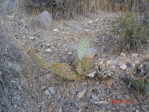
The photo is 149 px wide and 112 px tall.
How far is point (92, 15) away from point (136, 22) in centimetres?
61

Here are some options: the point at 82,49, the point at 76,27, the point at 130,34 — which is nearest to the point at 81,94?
the point at 82,49

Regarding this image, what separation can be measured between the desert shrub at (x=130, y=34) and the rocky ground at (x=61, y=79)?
7 centimetres

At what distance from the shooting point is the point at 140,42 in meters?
2.63

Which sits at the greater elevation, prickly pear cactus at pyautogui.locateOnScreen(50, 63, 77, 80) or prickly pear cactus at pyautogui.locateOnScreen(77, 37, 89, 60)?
prickly pear cactus at pyautogui.locateOnScreen(77, 37, 89, 60)

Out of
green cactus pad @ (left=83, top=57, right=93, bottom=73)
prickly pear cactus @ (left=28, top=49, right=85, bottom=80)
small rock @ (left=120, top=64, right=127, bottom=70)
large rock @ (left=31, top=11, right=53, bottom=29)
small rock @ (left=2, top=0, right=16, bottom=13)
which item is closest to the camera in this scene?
prickly pear cactus @ (left=28, top=49, right=85, bottom=80)

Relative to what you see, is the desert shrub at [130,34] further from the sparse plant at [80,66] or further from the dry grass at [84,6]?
the dry grass at [84,6]

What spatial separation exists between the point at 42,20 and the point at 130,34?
2.81ft

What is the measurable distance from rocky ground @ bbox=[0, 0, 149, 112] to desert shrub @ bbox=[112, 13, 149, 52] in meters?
0.07

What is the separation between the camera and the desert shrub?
8.52ft

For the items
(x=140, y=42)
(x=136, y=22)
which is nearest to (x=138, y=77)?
(x=140, y=42)

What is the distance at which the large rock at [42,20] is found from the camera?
9.88 feet

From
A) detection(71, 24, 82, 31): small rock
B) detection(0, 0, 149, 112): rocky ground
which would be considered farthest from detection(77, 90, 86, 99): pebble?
detection(71, 24, 82, 31): small rock

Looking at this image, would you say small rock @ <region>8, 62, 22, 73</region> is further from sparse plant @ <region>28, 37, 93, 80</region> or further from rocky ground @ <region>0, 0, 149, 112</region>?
sparse plant @ <region>28, 37, 93, 80</region>

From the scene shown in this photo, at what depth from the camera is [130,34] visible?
2.63 metres
